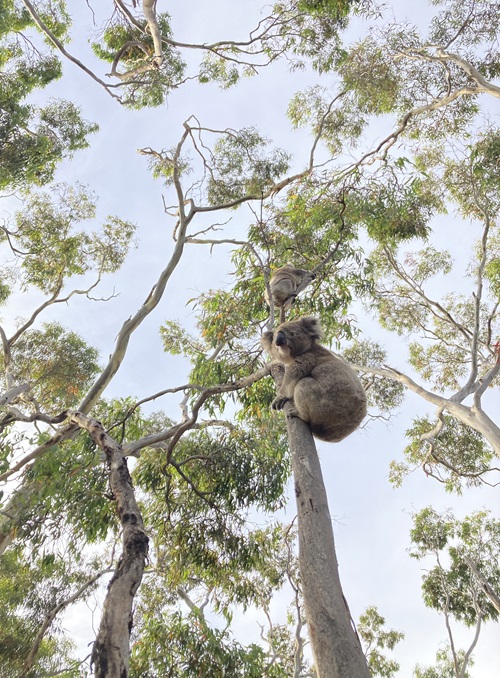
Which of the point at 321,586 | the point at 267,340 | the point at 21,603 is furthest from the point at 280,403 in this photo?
the point at 21,603

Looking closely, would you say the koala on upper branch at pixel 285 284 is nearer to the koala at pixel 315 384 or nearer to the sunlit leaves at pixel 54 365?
the koala at pixel 315 384

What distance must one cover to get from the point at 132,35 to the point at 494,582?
56.0 ft

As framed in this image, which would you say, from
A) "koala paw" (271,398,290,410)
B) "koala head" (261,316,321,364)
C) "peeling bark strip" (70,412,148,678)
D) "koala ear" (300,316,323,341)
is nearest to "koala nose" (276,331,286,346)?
"koala head" (261,316,321,364)

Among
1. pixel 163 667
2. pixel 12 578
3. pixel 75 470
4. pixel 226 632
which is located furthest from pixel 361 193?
pixel 12 578

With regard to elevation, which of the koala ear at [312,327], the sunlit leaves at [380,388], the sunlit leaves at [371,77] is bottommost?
the koala ear at [312,327]

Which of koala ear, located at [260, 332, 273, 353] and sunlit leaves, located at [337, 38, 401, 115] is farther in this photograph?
sunlit leaves, located at [337, 38, 401, 115]

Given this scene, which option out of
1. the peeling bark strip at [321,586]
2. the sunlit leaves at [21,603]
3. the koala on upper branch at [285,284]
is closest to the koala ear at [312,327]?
the koala on upper branch at [285,284]

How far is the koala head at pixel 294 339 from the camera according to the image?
168 inches

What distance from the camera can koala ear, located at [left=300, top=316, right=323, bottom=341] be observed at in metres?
4.59

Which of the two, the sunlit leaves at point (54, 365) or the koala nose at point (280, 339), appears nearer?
the koala nose at point (280, 339)

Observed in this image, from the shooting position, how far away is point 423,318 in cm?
1355

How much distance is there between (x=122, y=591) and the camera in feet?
7.07

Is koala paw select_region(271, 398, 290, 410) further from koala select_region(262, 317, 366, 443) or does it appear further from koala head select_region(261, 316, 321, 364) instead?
koala head select_region(261, 316, 321, 364)

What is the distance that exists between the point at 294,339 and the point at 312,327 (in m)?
0.38
